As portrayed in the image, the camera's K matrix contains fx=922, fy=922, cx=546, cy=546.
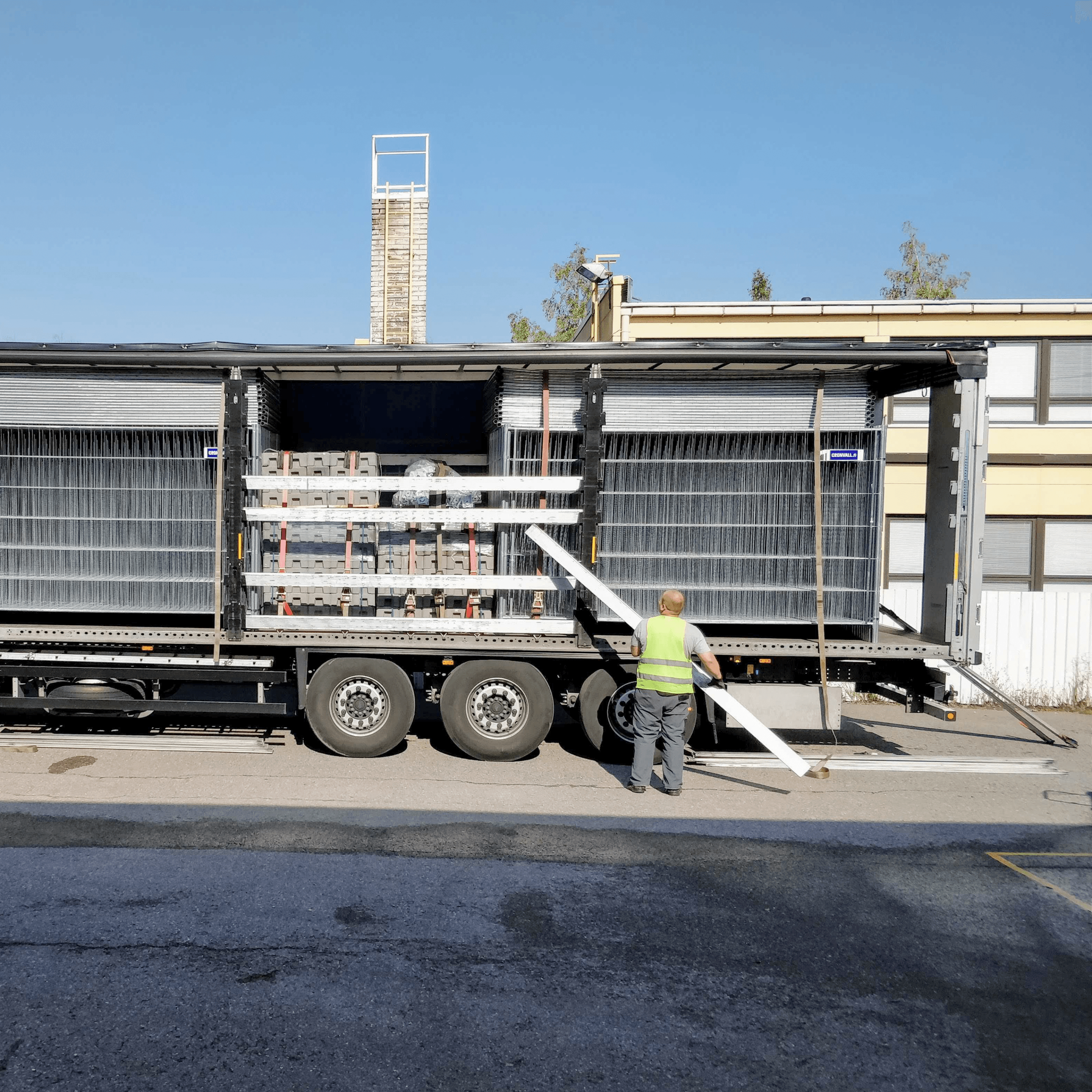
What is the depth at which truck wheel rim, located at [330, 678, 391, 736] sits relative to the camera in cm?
861

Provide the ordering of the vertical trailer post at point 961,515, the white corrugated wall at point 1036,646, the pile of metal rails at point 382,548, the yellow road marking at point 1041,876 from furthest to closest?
the white corrugated wall at point 1036,646
the pile of metal rails at point 382,548
the vertical trailer post at point 961,515
the yellow road marking at point 1041,876

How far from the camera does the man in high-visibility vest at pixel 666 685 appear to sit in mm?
7605

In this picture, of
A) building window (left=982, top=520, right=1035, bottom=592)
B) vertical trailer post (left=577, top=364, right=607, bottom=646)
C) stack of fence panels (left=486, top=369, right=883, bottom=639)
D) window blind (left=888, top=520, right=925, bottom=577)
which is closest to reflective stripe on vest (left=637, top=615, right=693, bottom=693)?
vertical trailer post (left=577, top=364, right=607, bottom=646)

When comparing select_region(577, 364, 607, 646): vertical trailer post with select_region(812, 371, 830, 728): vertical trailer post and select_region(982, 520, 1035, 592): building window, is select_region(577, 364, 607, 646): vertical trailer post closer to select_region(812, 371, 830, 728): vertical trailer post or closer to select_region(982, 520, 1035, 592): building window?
select_region(812, 371, 830, 728): vertical trailer post

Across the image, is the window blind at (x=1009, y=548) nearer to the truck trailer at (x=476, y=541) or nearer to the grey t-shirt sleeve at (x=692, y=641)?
the truck trailer at (x=476, y=541)

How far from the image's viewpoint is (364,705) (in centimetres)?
863

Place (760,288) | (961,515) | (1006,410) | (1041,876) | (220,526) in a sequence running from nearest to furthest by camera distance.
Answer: (1041,876)
(961,515)
(220,526)
(1006,410)
(760,288)

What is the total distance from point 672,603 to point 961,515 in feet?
9.31

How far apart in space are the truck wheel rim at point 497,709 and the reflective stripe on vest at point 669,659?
1471 mm

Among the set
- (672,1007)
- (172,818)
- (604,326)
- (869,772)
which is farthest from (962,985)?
(604,326)

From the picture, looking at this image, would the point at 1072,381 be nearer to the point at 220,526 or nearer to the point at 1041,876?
the point at 1041,876

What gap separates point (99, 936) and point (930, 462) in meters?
7.93

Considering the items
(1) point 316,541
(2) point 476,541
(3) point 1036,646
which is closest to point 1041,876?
(2) point 476,541

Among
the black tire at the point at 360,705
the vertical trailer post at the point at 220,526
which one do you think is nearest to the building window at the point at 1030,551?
the black tire at the point at 360,705
